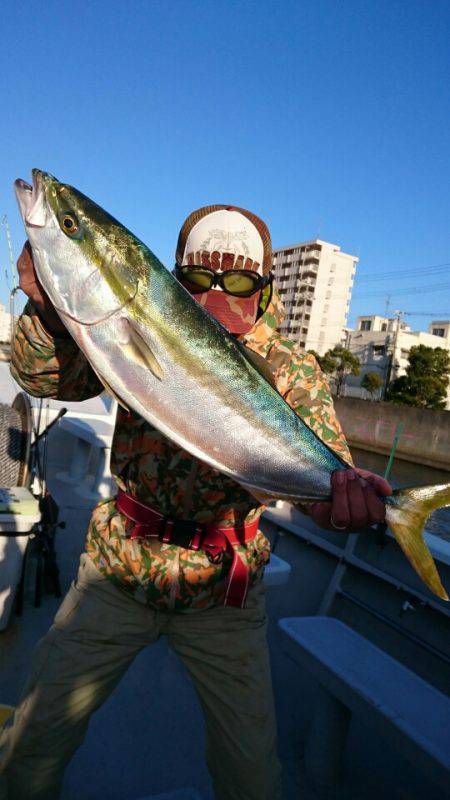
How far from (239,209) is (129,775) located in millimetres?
3097

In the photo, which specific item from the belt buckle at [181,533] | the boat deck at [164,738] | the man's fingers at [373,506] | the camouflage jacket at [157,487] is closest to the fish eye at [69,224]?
the camouflage jacket at [157,487]

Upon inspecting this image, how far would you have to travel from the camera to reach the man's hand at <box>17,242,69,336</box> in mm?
1974

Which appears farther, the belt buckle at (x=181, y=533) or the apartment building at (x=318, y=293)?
the apartment building at (x=318, y=293)

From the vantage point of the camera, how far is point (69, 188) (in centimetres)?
185

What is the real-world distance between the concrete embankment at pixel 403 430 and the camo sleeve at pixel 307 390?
130 ft

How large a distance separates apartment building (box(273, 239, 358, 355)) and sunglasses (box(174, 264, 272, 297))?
102508mm

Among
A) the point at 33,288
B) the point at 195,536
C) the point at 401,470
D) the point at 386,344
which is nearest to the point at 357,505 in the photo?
the point at 195,536

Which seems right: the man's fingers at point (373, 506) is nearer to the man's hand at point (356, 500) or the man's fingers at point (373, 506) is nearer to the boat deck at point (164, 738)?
the man's hand at point (356, 500)

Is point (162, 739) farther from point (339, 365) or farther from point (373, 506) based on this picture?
point (339, 365)

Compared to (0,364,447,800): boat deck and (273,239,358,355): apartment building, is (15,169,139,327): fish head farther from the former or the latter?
(273,239,358,355): apartment building

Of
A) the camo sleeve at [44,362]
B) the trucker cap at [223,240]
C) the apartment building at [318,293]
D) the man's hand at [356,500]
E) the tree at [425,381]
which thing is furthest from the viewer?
the apartment building at [318,293]

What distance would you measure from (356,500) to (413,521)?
0.87 ft

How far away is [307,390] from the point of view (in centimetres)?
251

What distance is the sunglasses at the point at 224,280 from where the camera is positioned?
2447 mm
